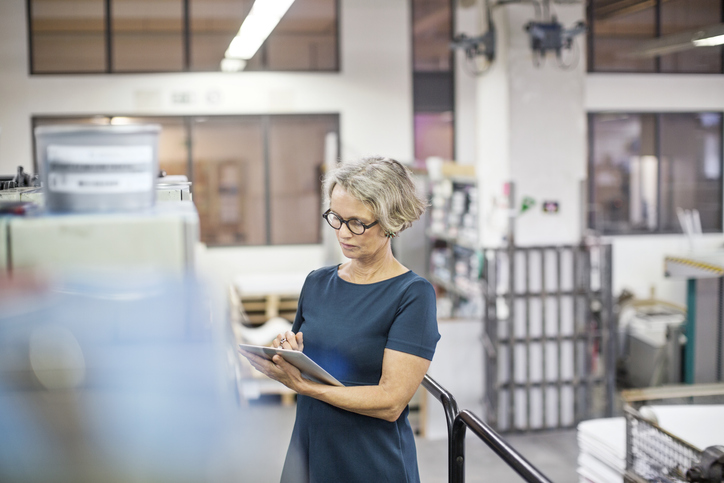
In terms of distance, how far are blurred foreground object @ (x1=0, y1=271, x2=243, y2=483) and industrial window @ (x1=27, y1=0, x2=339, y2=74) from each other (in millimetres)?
6609

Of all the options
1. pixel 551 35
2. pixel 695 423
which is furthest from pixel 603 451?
pixel 551 35

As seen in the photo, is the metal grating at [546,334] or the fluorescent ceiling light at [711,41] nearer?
the fluorescent ceiling light at [711,41]

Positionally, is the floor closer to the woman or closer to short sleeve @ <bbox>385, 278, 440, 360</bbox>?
the woman

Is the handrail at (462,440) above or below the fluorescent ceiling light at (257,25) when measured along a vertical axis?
below

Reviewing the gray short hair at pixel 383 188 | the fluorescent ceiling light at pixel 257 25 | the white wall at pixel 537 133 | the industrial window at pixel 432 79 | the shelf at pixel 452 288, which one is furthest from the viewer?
the industrial window at pixel 432 79

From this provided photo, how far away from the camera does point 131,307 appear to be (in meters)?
1.02

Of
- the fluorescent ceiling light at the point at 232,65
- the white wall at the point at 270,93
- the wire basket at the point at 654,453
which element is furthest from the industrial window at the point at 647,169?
the wire basket at the point at 654,453

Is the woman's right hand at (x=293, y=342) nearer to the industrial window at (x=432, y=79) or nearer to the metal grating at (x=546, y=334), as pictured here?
the metal grating at (x=546, y=334)

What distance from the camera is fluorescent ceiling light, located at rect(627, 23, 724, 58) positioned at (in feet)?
12.1

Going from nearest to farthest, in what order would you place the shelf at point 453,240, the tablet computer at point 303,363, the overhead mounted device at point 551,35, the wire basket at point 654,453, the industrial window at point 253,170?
the tablet computer at point 303,363
the wire basket at point 654,453
the overhead mounted device at point 551,35
the shelf at point 453,240
the industrial window at point 253,170

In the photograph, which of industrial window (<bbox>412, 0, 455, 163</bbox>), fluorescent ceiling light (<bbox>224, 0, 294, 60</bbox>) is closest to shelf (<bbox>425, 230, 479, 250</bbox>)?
industrial window (<bbox>412, 0, 455, 163</bbox>)

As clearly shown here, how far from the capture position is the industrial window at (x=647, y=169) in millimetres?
8125

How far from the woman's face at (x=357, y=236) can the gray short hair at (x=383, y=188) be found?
14 mm

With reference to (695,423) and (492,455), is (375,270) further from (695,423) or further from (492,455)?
(492,455)
